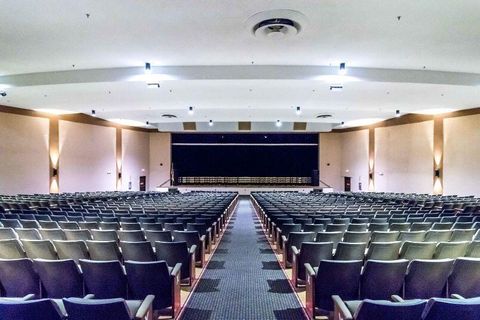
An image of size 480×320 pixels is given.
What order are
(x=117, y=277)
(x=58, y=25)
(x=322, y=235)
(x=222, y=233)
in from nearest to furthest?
(x=117, y=277), (x=322, y=235), (x=58, y=25), (x=222, y=233)

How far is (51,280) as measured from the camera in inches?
135

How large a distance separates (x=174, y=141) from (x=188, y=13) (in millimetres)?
20845

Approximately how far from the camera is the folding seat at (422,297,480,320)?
6.81 feet

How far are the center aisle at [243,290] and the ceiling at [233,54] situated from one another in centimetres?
498

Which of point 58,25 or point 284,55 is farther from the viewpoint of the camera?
point 284,55

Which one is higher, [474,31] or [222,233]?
[474,31]

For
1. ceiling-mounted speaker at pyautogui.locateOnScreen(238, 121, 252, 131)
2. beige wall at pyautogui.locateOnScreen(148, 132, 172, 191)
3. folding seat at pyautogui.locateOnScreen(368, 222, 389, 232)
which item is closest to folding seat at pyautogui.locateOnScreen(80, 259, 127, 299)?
folding seat at pyautogui.locateOnScreen(368, 222, 389, 232)

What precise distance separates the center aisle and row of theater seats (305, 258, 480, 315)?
61 centimetres

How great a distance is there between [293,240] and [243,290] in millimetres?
1300

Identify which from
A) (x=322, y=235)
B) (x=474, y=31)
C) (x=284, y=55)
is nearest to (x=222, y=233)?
(x=322, y=235)

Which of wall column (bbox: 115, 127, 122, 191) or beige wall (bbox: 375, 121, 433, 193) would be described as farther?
wall column (bbox: 115, 127, 122, 191)

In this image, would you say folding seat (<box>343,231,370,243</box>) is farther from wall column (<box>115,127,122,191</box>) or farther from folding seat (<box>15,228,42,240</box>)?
wall column (<box>115,127,122,191</box>)

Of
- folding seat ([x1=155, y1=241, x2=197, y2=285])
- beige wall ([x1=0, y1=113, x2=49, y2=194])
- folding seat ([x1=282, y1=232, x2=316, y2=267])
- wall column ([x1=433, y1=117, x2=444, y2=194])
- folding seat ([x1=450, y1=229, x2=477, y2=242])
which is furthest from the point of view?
wall column ([x1=433, y1=117, x2=444, y2=194])

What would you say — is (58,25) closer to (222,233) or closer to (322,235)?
(222,233)
